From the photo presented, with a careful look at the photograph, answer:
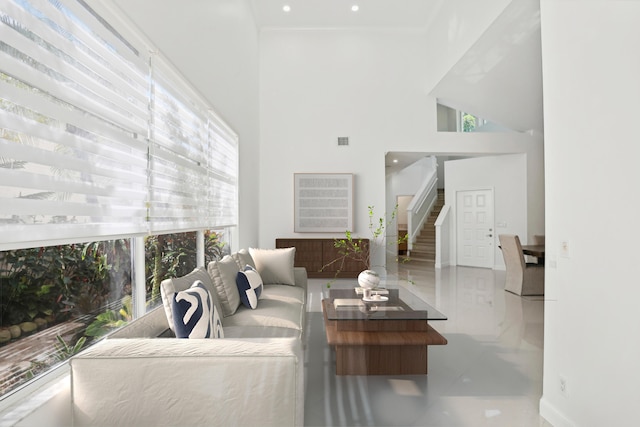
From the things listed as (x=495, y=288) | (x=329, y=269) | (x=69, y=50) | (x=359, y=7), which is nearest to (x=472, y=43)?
(x=359, y=7)

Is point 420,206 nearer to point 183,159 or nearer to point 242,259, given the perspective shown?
point 242,259

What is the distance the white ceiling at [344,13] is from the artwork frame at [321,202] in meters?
3.07

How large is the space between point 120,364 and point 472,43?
6.08 m

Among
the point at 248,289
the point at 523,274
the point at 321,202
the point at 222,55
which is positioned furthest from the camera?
the point at 321,202

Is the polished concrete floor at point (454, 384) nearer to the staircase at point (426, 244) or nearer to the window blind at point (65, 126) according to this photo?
the window blind at point (65, 126)

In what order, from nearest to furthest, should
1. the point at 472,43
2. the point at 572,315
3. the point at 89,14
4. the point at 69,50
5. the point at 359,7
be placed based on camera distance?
1. the point at 69,50
2. the point at 89,14
3. the point at 572,315
4. the point at 472,43
5. the point at 359,7

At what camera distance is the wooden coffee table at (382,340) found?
2.85 meters

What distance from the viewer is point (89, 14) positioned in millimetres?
2049

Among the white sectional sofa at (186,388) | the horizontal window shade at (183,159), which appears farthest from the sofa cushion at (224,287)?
the white sectional sofa at (186,388)

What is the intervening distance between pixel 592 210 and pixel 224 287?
2542 millimetres

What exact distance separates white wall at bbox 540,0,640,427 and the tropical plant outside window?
267 cm

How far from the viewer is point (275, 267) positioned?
4.55 metres

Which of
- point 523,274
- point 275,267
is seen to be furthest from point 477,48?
point 275,267

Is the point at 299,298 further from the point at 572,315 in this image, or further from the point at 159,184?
the point at 572,315
